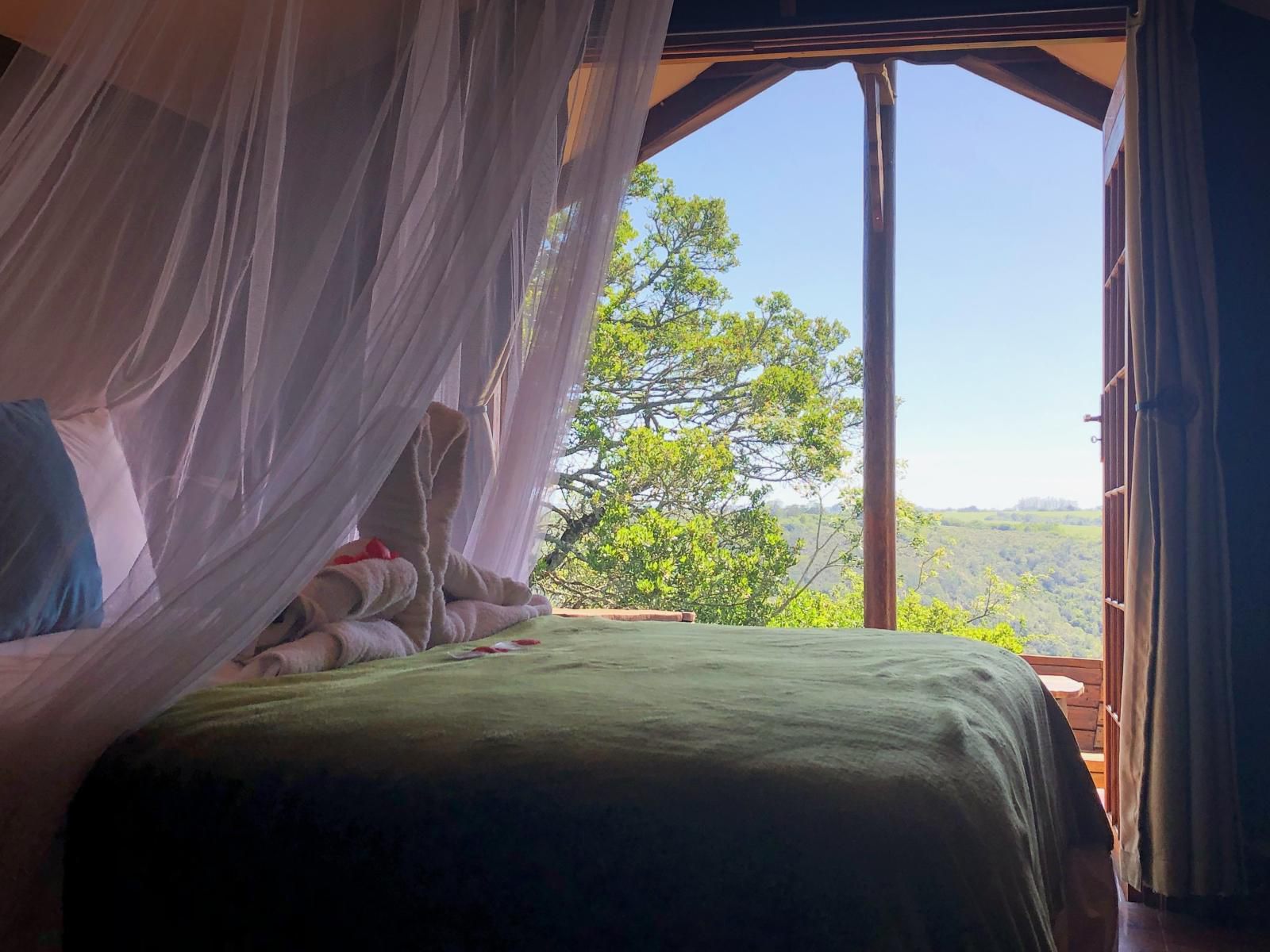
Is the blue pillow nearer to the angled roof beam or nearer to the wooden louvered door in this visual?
the wooden louvered door

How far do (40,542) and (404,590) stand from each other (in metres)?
0.57

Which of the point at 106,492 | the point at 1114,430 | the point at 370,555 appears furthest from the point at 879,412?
the point at 106,492

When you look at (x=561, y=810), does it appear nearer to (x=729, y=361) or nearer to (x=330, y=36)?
(x=330, y=36)

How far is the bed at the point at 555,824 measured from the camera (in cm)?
97

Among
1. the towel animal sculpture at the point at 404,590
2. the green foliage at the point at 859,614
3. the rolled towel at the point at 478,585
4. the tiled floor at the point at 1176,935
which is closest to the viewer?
the towel animal sculpture at the point at 404,590

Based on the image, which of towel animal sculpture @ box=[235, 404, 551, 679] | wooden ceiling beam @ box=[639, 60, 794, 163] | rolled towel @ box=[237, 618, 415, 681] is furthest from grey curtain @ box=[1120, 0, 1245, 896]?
wooden ceiling beam @ box=[639, 60, 794, 163]

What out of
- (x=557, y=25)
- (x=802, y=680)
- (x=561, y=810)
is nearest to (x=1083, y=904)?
(x=802, y=680)

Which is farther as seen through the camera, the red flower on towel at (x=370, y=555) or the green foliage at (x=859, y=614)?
the green foliage at (x=859, y=614)

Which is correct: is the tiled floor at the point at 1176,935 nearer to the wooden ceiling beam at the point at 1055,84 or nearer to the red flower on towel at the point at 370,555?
the red flower on towel at the point at 370,555

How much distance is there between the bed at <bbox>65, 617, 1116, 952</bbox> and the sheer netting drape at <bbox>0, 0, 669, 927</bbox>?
10.2 inches

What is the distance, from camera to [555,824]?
1.03m

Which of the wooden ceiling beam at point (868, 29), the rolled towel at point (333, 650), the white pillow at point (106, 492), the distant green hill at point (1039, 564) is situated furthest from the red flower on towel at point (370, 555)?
the distant green hill at point (1039, 564)

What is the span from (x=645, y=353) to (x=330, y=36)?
483 cm

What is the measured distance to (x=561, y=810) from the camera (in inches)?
40.9
